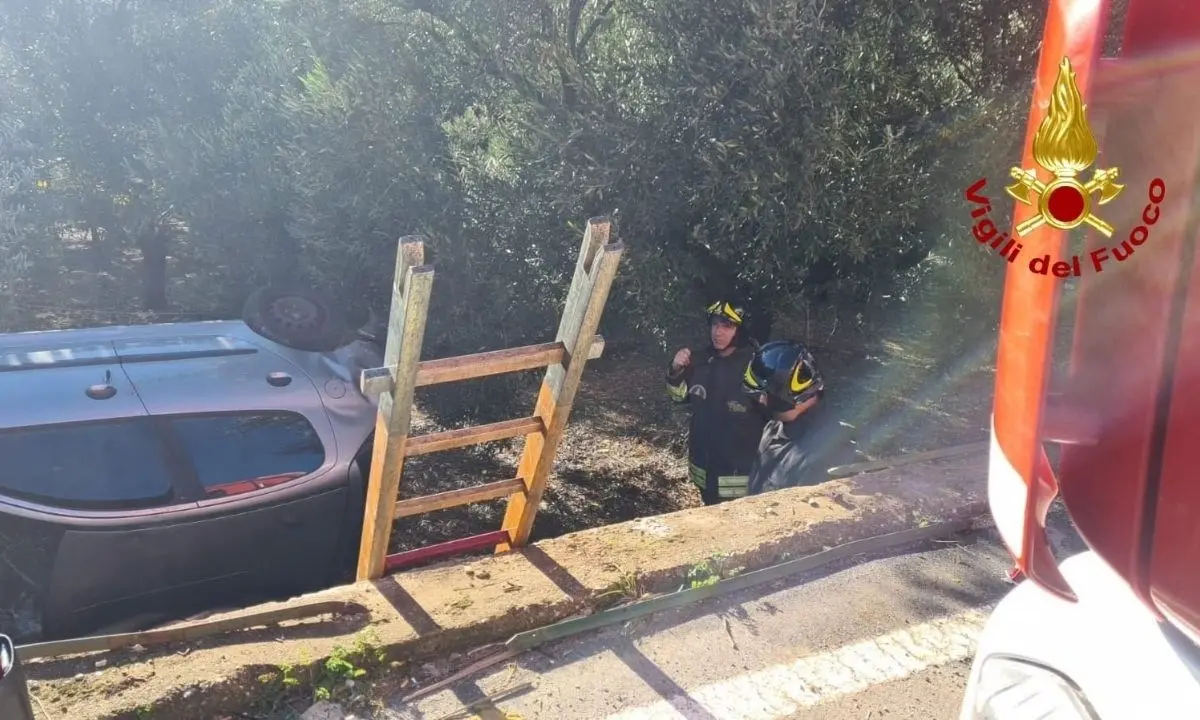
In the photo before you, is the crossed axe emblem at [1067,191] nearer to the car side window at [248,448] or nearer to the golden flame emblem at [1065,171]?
the golden flame emblem at [1065,171]

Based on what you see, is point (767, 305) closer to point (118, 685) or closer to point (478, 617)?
point (478, 617)

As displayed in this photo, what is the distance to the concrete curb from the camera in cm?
279

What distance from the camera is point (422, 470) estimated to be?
273 inches

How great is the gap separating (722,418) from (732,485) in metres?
0.42

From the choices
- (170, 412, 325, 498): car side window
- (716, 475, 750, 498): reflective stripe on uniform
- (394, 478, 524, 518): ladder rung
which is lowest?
(716, 475, 750, 498): reflective stripe on uniform

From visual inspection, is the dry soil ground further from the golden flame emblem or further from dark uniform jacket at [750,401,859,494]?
the golden flame emblem

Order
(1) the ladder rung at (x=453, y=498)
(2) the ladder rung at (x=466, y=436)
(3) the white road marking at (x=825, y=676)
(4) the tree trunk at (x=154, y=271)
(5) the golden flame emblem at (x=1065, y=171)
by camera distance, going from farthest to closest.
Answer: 1. (4) the tree trunk at (x=154, y=271)
2. (1) the ladder rung at (x=453, y=498)
3. (2) the ladder rung at (x=466, y=436)
4. (3) the white road marking at (x=825, y=676)
5. (5) the golden flame emblem at (x=1065, y=171)

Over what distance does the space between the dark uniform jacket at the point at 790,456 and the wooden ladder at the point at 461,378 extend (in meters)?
1.91

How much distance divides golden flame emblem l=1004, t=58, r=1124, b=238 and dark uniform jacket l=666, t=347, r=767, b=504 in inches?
163

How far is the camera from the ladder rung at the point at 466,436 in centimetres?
340

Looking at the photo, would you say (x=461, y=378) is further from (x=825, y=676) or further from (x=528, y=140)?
(x=528, y=140)

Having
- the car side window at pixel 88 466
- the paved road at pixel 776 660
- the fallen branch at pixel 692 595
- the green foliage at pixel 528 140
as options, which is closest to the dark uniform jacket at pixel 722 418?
the green foliage at pixel 528 140

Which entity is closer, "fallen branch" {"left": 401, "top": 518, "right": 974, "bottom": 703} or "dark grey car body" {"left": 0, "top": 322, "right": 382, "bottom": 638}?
"fallen branch" {"left": 401, "top": 518, "right": 974, "bottom": 703}

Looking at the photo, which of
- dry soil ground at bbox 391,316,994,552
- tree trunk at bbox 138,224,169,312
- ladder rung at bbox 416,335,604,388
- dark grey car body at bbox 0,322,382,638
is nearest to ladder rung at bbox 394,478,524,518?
ladder rung at bbox 416,335,604,388
